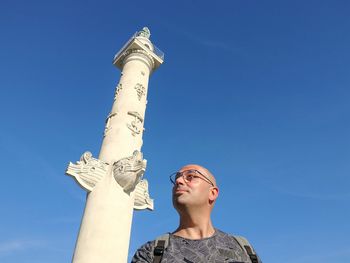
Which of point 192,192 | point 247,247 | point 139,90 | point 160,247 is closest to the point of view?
point 160,247

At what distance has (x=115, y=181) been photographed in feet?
39.9

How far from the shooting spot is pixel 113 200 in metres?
11.8

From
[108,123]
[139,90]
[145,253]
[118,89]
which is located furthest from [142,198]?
[145,253]

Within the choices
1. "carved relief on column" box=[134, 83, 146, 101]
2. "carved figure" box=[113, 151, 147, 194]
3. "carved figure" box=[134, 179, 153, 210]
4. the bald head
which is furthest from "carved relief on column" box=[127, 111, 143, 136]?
the bald head

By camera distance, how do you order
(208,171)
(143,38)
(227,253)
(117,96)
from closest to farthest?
(227,253) < (208,171) < (117,96) < (143,38)

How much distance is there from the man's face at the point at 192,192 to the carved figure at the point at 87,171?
9.02m

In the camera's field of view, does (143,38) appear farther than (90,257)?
Yes

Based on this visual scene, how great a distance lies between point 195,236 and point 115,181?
9.17m

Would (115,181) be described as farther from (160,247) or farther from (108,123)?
(160,247)

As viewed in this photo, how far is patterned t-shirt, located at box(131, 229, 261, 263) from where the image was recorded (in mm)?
3012

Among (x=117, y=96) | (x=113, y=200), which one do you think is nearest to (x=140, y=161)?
(x=113, y=200)

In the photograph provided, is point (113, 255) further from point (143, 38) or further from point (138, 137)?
point (143, 38)

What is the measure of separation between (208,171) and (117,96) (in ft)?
41.1

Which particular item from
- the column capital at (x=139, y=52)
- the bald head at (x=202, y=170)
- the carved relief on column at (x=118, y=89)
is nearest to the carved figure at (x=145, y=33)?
the column capital at (x=139, y=52)
